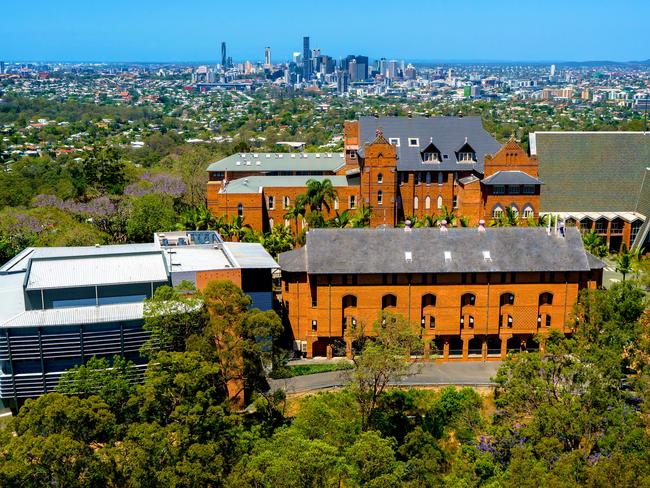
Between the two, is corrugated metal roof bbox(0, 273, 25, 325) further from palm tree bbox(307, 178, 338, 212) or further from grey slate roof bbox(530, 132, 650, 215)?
grey slate roof bbox(530, 132, 650, 215)

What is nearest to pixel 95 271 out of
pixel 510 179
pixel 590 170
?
pixel 510 179

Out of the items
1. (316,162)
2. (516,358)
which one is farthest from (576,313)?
(316,162)

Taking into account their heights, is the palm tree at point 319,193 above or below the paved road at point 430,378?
above

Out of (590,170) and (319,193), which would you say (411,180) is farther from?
(590,170)

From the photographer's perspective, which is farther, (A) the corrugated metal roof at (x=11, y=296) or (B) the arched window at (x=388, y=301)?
(B) the arched window at (x=388, y=301)

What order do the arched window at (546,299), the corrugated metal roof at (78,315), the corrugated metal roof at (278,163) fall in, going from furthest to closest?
the corrugated metal roof at (278,163), the arched window at (546,299), the corrugated metal roof at (78,315)

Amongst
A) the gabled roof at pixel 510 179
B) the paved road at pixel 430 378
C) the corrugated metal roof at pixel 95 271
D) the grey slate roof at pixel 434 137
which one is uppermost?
the grey slate roof at pixel 434 137

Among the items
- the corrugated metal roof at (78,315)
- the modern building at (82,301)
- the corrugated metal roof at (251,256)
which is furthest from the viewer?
the corrugated metal roof at (251,256)

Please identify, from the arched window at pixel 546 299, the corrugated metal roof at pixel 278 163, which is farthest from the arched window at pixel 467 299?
the corrugated metal roof at pixel 278 163

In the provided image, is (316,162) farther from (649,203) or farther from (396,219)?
(649,203)

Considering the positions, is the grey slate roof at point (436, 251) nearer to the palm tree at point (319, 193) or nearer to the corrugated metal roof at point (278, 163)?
the palm tree at point (319, 193)
